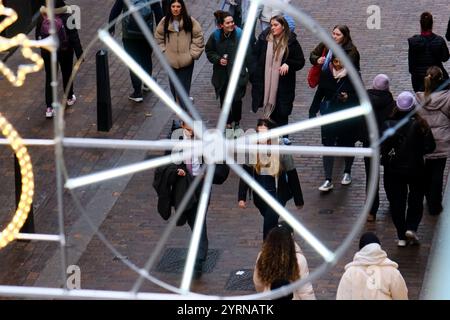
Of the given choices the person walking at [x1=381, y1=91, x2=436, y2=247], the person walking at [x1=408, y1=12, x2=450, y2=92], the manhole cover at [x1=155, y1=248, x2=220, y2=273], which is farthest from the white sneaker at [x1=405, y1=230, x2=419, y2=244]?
the person walking at [x1=408, y1=12, x2=450, y2=92]

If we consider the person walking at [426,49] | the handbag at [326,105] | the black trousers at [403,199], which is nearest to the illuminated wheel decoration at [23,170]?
the black trousers at [403,199]

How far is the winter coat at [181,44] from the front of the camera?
47.0ft

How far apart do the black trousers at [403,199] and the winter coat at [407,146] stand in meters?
0.13

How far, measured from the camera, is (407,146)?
1152cm

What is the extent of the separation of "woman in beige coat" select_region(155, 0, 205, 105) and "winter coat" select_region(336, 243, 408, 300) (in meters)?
5.69

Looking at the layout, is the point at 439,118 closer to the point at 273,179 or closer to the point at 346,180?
the point at 346,180

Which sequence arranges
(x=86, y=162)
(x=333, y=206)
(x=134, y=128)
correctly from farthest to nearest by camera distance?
(x=134, y=128) → (x=86, y=162) → (x=333, y=206)

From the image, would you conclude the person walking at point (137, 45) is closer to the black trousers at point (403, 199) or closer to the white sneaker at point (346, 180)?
the white sneaker at point (346, 180)

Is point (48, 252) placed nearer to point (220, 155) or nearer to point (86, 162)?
point (86, 162)

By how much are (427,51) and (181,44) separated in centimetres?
285

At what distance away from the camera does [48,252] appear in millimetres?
12109

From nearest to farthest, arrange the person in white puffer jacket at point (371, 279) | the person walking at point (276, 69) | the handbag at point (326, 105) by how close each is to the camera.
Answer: the person in white puffer jacket at point (371, 279)
the handbag at point (326, 105)
the person walking at point (276, 69)
